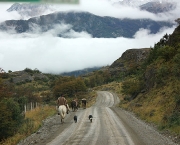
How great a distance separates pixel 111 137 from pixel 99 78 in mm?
170782

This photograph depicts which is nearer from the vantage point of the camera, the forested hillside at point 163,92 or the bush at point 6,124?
the forested hillside at point 163,92

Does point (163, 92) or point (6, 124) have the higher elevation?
point (163, 92)

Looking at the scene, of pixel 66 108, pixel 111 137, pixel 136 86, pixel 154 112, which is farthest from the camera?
pixel 136 86

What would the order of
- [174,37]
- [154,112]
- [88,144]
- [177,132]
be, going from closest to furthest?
[88,144]
[177,132]
[154,112]
[174,37]

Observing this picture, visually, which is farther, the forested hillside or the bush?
the bush

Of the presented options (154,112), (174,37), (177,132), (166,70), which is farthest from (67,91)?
(177,132)

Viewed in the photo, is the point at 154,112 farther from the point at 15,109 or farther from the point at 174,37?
the point at 174,37

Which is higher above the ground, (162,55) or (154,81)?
(162,55)

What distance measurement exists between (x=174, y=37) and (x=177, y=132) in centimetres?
3385

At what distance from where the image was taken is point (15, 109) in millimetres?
30516

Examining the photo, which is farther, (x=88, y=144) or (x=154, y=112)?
(x=154, y=112)

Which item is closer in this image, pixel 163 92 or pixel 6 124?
pixel 6 124

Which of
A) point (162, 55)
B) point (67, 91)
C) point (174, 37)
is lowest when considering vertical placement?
point (67, 91)

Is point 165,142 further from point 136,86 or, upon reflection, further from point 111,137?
point 136,86
